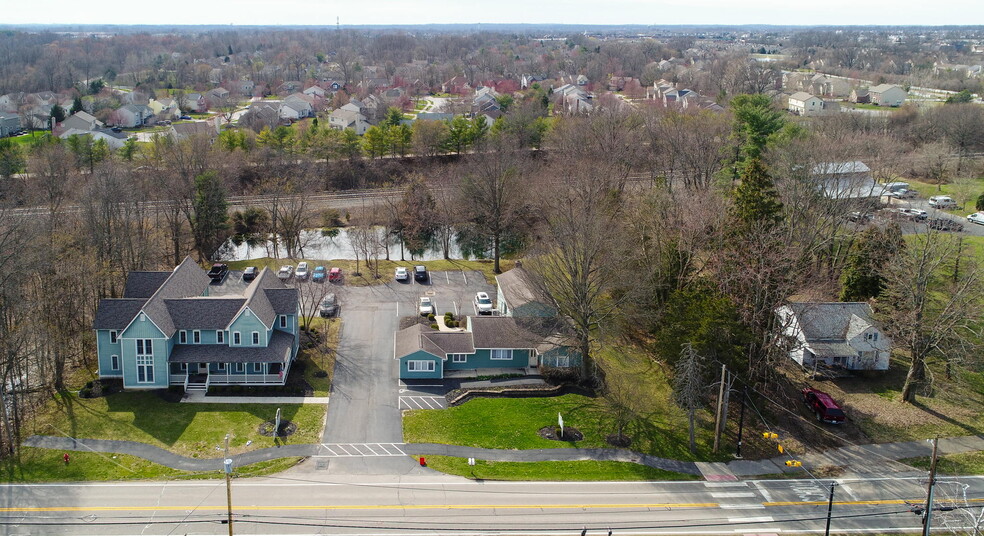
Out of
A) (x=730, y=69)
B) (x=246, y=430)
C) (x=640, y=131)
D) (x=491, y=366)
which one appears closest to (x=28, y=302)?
(x=246, y=430)

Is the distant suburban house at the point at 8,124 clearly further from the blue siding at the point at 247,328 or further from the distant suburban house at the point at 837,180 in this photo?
the distant suburban house at the point at 837,180

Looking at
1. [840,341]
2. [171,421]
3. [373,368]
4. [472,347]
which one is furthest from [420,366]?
[840,341]

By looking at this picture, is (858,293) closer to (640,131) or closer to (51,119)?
(640,131)

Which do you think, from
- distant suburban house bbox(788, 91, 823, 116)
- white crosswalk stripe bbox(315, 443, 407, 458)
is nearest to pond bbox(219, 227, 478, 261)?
white crosswalk stripe bbox(315, 443, 407, 458)

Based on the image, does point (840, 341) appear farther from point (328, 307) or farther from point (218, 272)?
point (218, 272)

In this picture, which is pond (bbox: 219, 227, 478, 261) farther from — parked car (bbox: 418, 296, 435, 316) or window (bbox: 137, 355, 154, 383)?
window (bbox: 137, 355, 154, 383)
